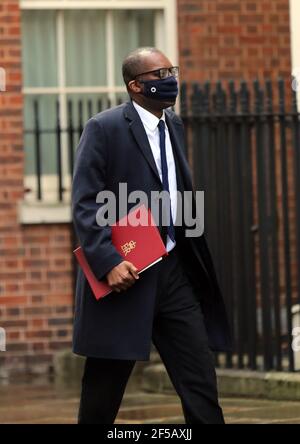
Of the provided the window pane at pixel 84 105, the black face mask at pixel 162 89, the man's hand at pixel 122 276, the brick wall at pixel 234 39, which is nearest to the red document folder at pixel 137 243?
the man's hand at pixel 122 276

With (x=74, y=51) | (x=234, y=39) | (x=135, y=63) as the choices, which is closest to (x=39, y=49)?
(x=74, y=51)

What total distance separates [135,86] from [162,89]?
137 millimetres

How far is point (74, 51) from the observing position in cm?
1127

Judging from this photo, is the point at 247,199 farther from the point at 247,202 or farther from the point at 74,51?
the point at 74,51

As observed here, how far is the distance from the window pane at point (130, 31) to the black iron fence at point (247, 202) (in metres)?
1.93

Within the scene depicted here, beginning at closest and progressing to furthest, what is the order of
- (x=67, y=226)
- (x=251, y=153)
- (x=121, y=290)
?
(x=121, y=290) → (x=251, y=153) → (x=67, y=226)

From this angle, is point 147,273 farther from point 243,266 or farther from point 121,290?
point 243,266

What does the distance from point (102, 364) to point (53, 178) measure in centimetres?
525

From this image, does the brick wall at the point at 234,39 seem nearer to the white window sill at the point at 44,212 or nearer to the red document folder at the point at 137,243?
the white window sill at the point at 44,212

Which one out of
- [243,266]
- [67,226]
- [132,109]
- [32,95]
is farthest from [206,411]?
[32,95]

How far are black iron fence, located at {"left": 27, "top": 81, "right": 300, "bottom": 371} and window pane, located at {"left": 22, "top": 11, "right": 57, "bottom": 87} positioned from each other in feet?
6.57

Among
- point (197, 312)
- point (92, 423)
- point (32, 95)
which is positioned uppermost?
point (32, 95)

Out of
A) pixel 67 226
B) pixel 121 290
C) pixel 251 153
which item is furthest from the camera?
pixel 67 226

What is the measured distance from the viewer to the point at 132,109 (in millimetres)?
6039
